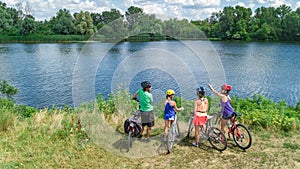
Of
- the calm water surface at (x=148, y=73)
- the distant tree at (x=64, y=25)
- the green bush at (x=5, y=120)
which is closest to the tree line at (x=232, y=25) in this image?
the distant tree at (x=64, y=25)

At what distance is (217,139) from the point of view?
5.59 meters

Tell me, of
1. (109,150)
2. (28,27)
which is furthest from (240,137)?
(28,27)

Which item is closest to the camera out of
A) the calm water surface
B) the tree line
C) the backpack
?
the backpack

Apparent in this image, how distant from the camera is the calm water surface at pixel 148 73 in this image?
35.0ft

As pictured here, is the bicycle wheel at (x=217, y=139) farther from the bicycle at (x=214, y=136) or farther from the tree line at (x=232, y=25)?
the tree line at (x=232, y=25)

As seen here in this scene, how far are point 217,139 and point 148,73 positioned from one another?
15.1 m

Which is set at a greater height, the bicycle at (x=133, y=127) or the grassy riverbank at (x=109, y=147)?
the bicycle at (x=133, y=127)

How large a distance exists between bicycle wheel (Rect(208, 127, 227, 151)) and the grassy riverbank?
0.13 metres

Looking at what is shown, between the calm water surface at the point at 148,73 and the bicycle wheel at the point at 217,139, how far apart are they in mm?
3397

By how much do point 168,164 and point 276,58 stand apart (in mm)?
33469

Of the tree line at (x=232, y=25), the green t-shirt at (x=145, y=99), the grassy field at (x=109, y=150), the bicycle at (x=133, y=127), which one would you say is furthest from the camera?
the tree line at (x=232, y=25)

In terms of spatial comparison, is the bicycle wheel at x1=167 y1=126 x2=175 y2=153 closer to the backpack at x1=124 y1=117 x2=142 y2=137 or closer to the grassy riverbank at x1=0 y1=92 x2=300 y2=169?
the grassy riverbank at x1=0 y1=92 x2=300 y2=169

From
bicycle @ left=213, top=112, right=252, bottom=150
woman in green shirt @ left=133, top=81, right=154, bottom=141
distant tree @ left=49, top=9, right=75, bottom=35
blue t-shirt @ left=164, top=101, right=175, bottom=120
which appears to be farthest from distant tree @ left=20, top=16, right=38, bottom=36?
bicycle @ left=213, top=112, right=252, bottom=150

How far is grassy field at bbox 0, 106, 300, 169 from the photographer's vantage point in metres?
5.01
